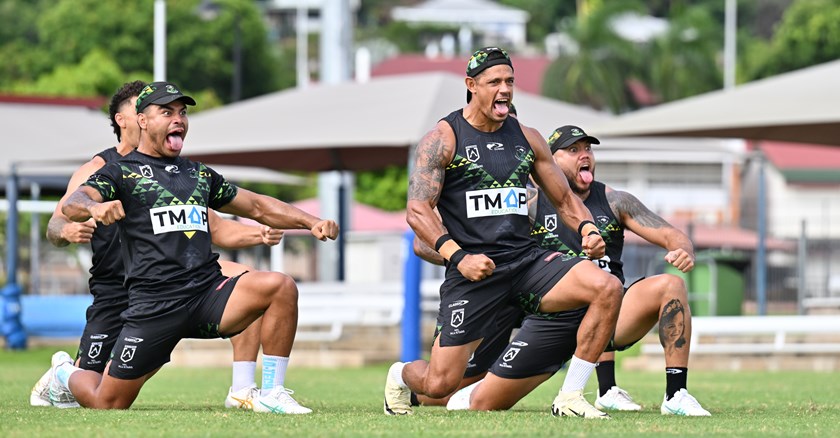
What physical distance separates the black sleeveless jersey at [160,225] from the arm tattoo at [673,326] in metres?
2.62

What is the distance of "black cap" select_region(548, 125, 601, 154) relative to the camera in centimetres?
1033

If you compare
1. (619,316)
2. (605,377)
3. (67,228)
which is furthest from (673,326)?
(67,228)

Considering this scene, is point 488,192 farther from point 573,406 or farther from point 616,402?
point 616,402

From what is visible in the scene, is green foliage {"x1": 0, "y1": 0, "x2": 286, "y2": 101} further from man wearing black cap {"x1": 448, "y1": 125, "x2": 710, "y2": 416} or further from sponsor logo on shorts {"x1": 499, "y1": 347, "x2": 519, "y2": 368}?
sponsor logo on shorts {"x1": 499, "y1": 347, "x2": 519, "y2": 368}

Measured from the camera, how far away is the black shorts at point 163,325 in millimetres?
9289

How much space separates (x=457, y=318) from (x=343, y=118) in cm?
1092

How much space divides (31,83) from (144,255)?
70.0 metres

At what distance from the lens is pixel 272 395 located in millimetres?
9258

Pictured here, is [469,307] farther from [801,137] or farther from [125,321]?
[801,137]

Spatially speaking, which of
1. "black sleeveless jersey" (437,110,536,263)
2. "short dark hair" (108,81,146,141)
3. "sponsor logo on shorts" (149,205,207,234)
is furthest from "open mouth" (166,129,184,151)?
"black sleeveless jersey" (437,110,536,263)

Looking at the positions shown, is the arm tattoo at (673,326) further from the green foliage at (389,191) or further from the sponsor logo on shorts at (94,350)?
the green foliage at (389,191)

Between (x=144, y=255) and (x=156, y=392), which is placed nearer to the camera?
(x=144, y=255)

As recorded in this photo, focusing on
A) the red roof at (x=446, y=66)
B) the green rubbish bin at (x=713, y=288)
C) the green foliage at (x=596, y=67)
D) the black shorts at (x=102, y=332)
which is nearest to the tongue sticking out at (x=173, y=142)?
the black shorts at (x=102, y=332)

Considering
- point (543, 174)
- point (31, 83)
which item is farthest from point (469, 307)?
point (31, 83)
